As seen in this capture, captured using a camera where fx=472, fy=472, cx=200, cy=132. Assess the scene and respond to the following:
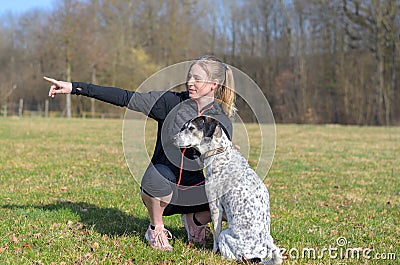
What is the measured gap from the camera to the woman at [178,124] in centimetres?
522

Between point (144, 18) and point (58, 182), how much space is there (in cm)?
5399

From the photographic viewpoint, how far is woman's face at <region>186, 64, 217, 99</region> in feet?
17.1

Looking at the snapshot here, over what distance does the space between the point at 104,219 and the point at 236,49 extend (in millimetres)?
54795

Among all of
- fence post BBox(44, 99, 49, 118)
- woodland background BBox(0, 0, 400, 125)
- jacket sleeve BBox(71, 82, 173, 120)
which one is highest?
woodland background BBox(0, 0, 400, 125)

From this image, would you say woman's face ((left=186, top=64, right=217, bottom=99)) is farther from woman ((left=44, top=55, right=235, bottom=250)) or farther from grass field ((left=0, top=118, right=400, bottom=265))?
grass field ((left=0, top=118, right=400, bottom=265))

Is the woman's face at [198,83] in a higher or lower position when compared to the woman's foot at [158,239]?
higher

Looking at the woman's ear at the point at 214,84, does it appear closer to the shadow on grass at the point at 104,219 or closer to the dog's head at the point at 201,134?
the dog's head at the point at 201,134

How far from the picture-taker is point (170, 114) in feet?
17.7

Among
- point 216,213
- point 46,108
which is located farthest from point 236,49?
point 216,213

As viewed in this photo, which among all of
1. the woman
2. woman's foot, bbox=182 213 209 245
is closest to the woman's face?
the woman

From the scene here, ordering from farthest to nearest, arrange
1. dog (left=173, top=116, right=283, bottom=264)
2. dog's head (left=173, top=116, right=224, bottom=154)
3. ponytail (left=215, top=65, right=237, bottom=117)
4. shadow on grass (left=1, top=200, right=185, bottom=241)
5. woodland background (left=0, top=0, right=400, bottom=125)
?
woodland background (left=0, top=0, right=400, bottom=125) → shadow on grass (left=1, top=200, right=185, bottom=241) → ponytail (left=215, top=65, right=237, bottom=117) → dog's head (left=173, top=116, right=224, bottom=154) → dog (left=173, top=116, right=283, bottom=264)

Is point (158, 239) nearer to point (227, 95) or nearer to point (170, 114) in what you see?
point (170, 114)

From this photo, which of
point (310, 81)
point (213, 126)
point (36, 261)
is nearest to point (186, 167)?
point (213, 126)

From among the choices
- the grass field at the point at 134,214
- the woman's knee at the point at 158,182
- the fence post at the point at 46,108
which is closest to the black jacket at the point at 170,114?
the woman's knee at the point at 158,182
